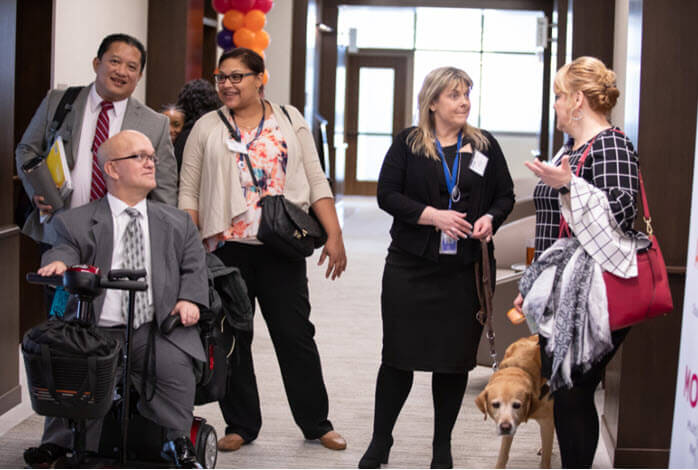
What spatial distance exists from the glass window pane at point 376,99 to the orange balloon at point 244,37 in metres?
10.5

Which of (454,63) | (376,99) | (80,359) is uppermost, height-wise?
(454,63)

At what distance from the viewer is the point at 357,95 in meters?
19.1

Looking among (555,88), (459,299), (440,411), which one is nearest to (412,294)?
(459,299)

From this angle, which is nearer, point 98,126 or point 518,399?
point 518,399

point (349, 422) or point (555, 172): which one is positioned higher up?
point (555, 172)

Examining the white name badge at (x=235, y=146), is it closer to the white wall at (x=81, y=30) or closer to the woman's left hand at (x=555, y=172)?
the woman's left hand at (x=555, y=172)

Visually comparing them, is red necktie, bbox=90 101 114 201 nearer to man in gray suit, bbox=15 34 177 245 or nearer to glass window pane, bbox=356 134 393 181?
man in gray suit, bbox=15 34 177 245

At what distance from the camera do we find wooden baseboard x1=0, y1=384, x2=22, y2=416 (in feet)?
13.8

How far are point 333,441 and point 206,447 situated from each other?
28.7 inches

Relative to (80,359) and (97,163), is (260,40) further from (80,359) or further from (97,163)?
(80,359)

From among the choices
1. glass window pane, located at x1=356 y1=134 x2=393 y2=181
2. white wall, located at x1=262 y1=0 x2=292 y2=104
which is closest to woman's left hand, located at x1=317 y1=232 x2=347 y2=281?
white wall, located at x1=262 y1=0 x2=292 y2=104

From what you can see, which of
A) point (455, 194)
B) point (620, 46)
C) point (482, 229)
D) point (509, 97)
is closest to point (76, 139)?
point (455, 194)

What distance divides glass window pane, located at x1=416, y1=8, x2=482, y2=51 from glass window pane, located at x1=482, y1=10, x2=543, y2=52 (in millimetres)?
184

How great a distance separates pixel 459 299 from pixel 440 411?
0.45 m
